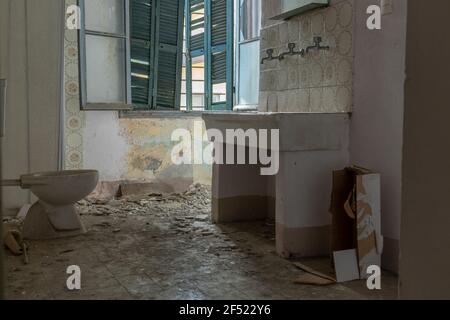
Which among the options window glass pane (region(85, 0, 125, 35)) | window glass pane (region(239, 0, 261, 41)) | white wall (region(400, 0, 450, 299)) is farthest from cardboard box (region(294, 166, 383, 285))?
window glass pane (region(85, 0, 125, 35))

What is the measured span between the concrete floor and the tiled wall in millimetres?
984

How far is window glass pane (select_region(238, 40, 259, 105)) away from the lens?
4578 millimetres

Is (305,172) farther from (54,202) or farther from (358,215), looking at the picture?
(54,202)

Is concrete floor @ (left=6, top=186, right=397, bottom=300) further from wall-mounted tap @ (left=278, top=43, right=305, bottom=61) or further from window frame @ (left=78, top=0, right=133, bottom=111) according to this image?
wall-mounted tap @ (left=278, top=43, right=305, bottom=61)

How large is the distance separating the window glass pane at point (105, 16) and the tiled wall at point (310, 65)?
147cm

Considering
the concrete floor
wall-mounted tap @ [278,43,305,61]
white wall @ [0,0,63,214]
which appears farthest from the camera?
white wall @ [0,0,63,214]

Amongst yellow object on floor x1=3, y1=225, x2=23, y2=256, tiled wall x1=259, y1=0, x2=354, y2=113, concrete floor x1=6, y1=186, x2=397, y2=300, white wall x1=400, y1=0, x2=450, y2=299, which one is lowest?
concrete floor x1=6, y1=186, x2=397, y2=300

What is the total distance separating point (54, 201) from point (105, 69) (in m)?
1.74

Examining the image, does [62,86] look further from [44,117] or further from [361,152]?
[361,152]

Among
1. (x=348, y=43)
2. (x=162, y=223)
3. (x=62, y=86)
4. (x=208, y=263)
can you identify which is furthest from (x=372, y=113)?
(x=62, y=86)

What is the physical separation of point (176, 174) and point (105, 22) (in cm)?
162

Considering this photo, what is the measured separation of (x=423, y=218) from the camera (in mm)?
844

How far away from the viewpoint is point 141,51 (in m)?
4.65

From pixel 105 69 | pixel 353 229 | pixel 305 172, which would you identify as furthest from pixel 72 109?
pixel 353 229
